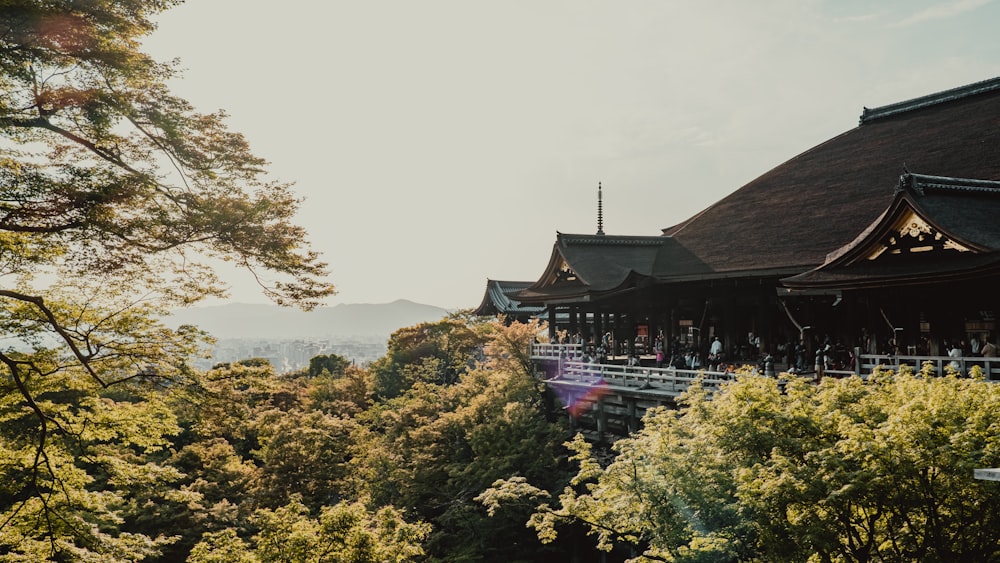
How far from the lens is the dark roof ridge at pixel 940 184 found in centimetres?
1490

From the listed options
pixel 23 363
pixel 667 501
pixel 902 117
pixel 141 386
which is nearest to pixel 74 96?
pixel 23 363

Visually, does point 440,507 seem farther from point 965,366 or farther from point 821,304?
point 965,366

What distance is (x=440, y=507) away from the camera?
71.9 ft

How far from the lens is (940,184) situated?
16.1m

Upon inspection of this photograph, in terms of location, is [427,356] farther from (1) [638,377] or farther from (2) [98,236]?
(2) [98,236]

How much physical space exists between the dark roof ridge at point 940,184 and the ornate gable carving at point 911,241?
74 cm

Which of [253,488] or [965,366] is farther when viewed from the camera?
[253,488]

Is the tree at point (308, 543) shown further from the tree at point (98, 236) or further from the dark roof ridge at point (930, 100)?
the dark roof ridge at point (930, 100)

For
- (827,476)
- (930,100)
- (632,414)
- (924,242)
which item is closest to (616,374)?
(632,414)

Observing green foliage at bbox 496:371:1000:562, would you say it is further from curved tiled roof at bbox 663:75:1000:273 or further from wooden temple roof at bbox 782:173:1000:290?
curved tiled roof at bbox 663:75:1000:273

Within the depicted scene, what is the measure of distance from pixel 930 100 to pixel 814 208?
324 inches

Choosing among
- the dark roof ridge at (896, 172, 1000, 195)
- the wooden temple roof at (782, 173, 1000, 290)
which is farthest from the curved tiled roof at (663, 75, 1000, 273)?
the dark roof ridge at (896, 172, 1000, 195)

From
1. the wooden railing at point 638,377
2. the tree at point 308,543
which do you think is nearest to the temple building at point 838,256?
the wooden railing at point 638,377

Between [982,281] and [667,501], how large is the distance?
8.99 metres
